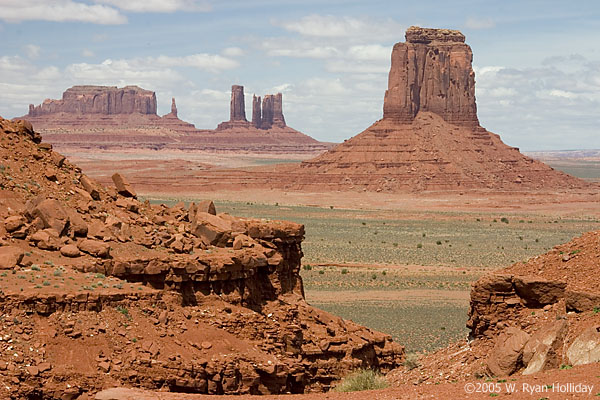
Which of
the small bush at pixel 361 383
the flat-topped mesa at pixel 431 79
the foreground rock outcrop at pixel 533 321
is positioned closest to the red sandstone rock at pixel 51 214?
the small bush at pixel 361 383

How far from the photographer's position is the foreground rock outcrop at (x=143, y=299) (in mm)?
14320

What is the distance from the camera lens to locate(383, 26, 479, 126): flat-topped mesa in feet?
427

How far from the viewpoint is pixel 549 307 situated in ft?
55.6

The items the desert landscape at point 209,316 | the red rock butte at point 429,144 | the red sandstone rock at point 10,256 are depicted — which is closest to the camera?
the desert landscape at point 209,316

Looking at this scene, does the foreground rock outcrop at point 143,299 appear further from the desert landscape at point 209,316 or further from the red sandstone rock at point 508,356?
the red sandstone rock at point 508,356

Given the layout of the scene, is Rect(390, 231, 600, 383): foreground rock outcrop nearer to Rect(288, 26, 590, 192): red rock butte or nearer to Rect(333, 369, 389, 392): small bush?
Rect(333, 369, 389, 392): small bush

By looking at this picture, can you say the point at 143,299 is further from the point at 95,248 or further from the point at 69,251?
the point at 69,251

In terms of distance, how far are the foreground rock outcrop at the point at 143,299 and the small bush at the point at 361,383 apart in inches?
36.3

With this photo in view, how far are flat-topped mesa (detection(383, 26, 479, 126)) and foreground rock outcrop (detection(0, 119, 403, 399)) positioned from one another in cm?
11107

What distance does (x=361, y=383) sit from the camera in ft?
55.9

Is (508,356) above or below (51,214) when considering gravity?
below

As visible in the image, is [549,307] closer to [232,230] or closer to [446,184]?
[232,230]

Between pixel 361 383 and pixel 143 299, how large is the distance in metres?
4.22

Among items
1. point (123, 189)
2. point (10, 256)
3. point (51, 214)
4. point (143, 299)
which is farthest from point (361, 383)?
point (123, 189)
